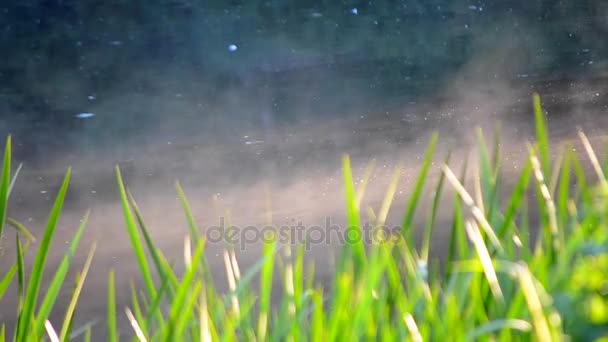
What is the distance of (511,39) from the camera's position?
3.08 m

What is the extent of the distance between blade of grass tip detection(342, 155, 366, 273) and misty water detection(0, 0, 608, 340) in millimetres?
1563

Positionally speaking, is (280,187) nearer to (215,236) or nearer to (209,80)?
(215,236)

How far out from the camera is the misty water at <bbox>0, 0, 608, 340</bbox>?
2.35 meters

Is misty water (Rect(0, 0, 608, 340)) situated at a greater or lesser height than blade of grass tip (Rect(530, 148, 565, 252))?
lesser

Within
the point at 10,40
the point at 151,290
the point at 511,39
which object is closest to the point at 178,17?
the point at 10,40

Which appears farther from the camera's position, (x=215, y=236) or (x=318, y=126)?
(x=318, y=126)

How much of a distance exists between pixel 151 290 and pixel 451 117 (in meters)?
2.48

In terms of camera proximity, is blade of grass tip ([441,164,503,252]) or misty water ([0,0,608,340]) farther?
misty water ([0,0,608,340])

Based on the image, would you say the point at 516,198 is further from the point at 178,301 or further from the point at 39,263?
the point at 39,263

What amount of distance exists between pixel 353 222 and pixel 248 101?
6.90 feet

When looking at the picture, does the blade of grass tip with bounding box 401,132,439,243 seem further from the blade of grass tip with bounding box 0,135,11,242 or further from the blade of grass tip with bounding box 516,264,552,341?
the blade of grass tip with bounding box 0,135,11,242

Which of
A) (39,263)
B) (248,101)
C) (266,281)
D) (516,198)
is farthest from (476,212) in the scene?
(248,101)

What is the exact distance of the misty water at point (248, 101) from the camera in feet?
7.72

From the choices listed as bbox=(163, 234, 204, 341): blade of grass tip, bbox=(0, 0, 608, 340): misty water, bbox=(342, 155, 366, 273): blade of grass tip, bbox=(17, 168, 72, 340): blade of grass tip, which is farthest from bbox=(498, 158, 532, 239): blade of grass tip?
bbox=(0, 0, 608, 340): misty water
